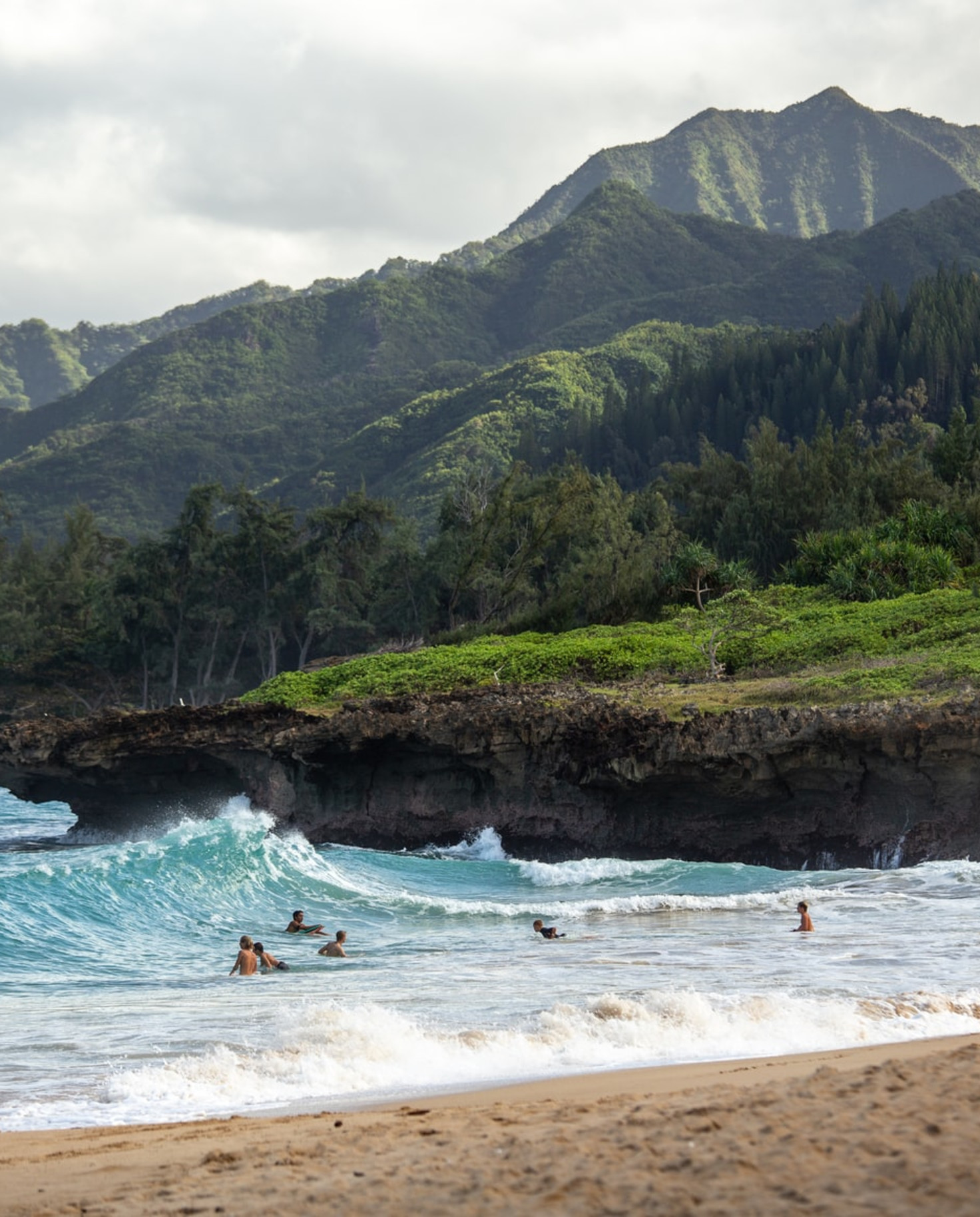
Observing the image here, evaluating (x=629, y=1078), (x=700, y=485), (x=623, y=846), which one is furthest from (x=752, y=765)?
(x=700, y=485)

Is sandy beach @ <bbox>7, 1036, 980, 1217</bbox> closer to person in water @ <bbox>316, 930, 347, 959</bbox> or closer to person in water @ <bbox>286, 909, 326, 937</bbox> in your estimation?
person in water @ <bbox>316, 930, 347, 959</bbox>

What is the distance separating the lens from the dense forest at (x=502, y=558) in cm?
4088

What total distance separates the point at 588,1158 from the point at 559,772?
19.6 meters

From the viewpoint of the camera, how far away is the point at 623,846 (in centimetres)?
2539

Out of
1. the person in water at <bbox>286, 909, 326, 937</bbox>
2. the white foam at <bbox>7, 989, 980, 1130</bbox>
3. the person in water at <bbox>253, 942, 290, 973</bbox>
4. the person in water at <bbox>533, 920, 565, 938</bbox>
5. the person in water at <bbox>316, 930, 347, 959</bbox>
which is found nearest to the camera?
the white foam at <bbox>7, 989, 980, 1130</bbox>

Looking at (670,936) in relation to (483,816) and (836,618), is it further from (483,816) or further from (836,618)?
(836,618)

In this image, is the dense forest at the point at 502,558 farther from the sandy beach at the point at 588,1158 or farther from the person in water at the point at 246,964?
the sandy beach at the point at 588,1158

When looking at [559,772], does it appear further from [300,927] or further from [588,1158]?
[588,1158]

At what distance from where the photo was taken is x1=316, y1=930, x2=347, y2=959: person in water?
1708 centimetres

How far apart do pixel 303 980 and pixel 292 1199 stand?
933 cm

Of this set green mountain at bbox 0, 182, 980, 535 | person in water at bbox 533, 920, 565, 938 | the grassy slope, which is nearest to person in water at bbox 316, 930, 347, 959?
person in water at bbox 533, 920, 565, 938

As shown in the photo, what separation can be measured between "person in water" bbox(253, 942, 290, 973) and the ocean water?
348mm

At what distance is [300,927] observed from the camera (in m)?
18.9

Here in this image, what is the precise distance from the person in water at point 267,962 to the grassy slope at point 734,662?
38.3ft
